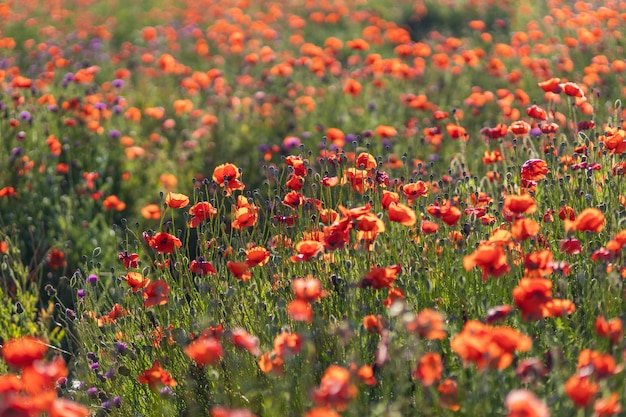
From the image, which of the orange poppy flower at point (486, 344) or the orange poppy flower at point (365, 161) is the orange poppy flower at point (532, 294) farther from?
the orange poppy flower at point (365, 161)

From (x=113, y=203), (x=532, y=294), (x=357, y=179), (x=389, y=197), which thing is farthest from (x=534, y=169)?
(x=113, y=203)

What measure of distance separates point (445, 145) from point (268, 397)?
355 centimetres

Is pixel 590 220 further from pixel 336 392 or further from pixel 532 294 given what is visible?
pixel 336 392

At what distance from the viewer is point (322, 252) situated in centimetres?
266

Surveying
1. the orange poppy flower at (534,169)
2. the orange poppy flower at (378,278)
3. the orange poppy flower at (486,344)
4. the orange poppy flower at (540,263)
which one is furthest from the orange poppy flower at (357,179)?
the orange poppy flower at (486,344)

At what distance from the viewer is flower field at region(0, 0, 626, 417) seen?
197cm

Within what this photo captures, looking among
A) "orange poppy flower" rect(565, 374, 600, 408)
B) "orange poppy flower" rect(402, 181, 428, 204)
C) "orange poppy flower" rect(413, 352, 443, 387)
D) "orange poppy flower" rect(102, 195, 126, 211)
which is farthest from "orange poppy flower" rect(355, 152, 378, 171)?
"orange poppy flower" rect(102, 195, 126, 211)

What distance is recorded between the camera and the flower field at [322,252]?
197 cm

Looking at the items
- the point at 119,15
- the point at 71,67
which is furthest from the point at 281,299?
the point at 119,15

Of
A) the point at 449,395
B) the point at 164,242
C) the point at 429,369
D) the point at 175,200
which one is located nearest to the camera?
the point at 429,369

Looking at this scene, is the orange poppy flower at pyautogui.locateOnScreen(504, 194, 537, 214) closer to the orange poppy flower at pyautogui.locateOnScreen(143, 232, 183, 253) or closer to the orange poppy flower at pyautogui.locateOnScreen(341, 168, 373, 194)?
the orange poppy flower at pyautogui.locateOnScreen(341, 168, 373, 194)

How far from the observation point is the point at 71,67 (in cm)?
712

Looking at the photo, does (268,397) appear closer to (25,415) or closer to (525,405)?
(25,415)

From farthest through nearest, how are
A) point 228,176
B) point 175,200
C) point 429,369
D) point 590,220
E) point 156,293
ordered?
point 228,176 < point 175,200 < point 156,293 < point 590,220 < point 429,369
